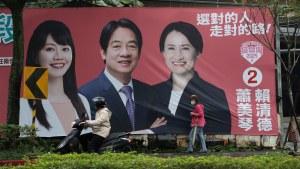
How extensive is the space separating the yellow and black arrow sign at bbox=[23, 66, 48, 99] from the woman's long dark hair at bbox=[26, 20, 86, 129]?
3303 millimetres

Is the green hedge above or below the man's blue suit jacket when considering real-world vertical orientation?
below

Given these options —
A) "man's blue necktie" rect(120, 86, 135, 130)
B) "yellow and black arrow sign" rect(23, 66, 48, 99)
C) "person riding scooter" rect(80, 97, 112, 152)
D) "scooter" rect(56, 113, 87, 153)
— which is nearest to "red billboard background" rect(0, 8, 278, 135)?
"man's blue necktie" rect(120, 86, 135, 130)

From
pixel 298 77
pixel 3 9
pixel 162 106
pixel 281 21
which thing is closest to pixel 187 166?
pixel 162 106

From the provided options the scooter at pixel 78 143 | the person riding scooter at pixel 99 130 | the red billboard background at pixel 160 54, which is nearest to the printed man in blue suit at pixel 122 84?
the red billboard background at pixel 160 54

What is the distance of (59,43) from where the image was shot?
44.8 feet

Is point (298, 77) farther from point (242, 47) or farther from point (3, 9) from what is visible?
point (3, 9)

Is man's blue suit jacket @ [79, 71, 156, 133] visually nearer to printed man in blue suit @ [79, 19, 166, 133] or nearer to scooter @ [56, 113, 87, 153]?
printed man in blue suit @ [79, 19, 166, 133]

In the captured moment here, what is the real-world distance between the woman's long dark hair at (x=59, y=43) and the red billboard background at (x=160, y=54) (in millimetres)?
146

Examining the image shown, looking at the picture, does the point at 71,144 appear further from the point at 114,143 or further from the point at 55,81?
the point at 55,81

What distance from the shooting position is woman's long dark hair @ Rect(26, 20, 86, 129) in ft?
44.5

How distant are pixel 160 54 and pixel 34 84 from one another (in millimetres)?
4619

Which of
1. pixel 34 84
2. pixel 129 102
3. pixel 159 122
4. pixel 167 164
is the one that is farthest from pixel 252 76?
pixel 167 164

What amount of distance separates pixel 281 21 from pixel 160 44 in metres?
3.54

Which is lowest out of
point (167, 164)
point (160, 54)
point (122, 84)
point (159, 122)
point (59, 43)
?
point (167, 164)
